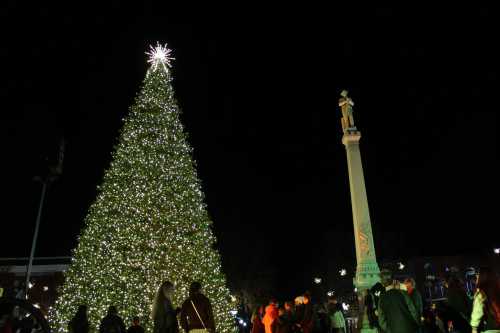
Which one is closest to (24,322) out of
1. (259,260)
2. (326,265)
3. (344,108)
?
(344,108)

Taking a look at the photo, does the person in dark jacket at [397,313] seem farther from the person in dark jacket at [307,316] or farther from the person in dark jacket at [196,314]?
the person in dark jacket at [307,316]

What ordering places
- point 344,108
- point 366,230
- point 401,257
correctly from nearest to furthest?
point 366,230 → point 344,108 → point 401,257

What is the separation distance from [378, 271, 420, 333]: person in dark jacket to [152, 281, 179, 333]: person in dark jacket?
3341 millimetres

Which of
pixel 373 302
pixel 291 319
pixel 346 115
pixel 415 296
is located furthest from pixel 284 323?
pixel 346 115

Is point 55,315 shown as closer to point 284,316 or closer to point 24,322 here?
point 284,316

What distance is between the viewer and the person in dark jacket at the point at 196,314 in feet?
24.2

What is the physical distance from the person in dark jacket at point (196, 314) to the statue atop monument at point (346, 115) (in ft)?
52.5

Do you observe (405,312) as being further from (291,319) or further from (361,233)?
(361,233)

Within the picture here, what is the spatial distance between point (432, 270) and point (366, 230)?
1783 inches

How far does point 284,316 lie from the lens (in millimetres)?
11086

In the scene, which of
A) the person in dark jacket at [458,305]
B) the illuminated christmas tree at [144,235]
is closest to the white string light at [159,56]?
the illuminated christmas tree at [144,235]

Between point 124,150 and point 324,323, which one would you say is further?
point 124,150

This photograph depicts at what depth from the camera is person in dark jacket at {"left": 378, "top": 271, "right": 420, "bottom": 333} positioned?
21.3 feet

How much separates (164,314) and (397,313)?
376 cm
